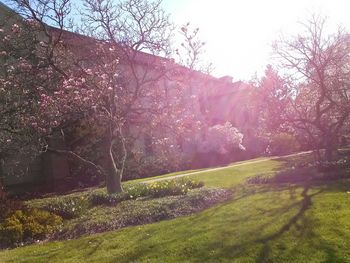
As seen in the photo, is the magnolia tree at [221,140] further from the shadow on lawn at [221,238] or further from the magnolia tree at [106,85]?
the shadow on lawn at [221,238]

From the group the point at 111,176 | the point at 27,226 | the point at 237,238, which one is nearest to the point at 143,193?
the point at 111,176

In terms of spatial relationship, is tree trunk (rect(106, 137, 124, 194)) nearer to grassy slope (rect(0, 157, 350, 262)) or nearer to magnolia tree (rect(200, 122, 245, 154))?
grassy slope (rect(0, 157, 350, 262))

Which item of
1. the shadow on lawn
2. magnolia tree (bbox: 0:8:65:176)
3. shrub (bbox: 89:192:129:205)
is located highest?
magnolia tree (bbox: 0:8:65:176)

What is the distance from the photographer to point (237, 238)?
22.3 ft

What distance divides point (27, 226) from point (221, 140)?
20957 millimetres

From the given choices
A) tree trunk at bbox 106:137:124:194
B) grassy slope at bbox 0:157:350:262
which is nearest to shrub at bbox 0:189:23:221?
grassy slope at bbox 0:157:350:262

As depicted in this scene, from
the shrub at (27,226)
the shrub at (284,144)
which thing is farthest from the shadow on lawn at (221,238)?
the shrub at (284,144)

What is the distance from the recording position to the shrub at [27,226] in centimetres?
907

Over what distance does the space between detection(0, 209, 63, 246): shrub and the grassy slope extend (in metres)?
0.89

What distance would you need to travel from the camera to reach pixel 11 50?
520 inches

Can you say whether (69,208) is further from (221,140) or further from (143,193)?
(221,140)

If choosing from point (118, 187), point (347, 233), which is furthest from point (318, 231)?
point (118, 187)

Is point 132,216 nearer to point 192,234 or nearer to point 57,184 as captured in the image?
point 192,234

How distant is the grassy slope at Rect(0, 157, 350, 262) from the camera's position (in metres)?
6.00
